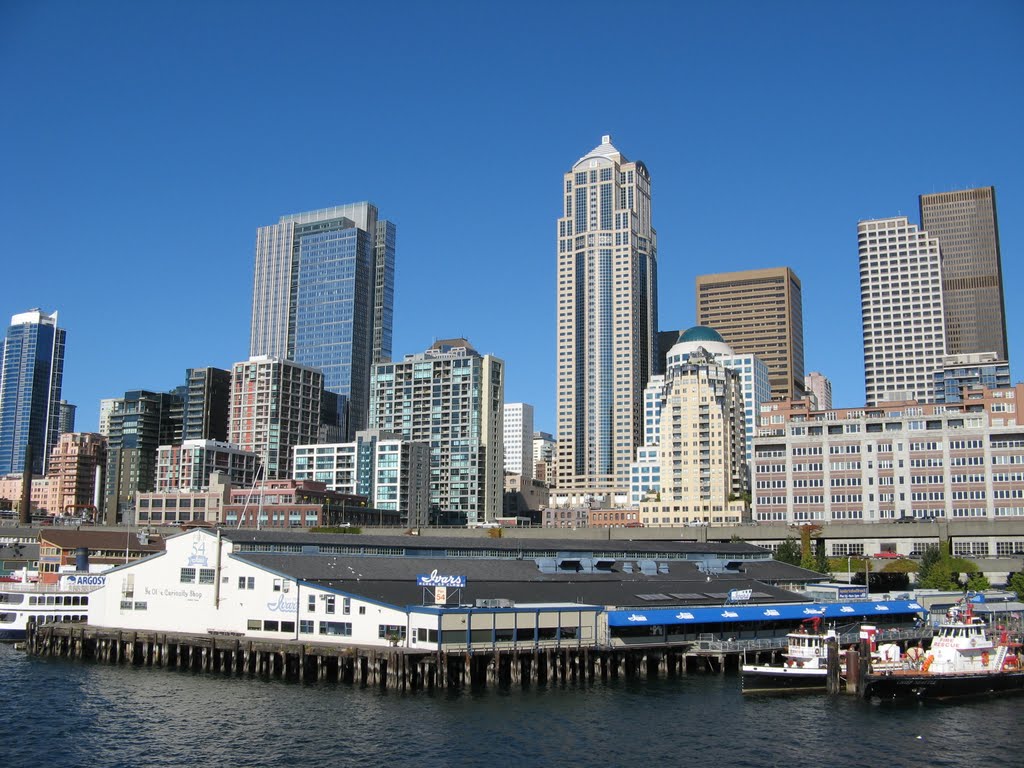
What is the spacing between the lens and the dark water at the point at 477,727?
66.1m

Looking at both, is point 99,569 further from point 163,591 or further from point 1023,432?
point 1023,432

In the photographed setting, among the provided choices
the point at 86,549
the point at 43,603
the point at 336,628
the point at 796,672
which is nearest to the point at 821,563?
the point at 796,672

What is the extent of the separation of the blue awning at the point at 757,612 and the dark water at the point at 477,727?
28.1 feet

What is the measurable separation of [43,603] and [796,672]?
82720mm

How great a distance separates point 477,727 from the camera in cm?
7281

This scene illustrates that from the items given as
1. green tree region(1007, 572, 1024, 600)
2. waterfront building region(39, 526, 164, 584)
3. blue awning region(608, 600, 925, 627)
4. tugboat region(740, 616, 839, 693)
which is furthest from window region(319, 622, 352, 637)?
green tree region(1007, 572, 1024, 600)

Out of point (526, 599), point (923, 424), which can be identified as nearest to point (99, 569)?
point (526, 599)

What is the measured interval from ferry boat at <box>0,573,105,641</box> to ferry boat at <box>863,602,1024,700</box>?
8235cm

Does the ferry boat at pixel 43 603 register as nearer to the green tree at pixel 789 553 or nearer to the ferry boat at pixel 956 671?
the ferry boat at pixel 956 671

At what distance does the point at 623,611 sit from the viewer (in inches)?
3922

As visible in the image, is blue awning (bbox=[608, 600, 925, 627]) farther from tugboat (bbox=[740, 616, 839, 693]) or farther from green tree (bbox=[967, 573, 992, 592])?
green tree (bbox=[967, 573, 992, 592])

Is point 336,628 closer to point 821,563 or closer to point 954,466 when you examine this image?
point 821,563

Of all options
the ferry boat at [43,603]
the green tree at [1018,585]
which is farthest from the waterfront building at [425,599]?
the green tree at [1018,585]

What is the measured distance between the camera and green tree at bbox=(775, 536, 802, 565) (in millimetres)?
162750
